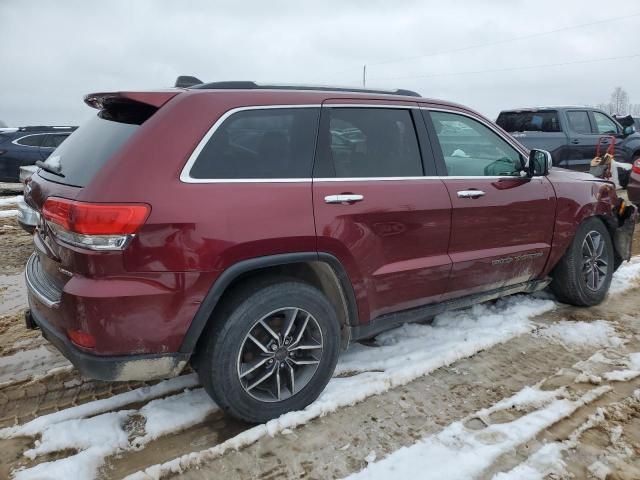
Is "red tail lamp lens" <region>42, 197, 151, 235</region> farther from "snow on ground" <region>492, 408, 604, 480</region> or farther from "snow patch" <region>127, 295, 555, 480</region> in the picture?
"snow on ground" <region>492, 408, 604, 480</region>

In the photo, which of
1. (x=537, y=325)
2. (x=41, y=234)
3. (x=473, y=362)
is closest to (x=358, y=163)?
(x=473, y=362)

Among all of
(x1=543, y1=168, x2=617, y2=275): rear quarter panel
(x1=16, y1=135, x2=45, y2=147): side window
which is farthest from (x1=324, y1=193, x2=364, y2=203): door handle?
(x1=16, y1=135, x2=45, y2=147): side window

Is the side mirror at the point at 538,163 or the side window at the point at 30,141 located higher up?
the side window at the point at 30,141

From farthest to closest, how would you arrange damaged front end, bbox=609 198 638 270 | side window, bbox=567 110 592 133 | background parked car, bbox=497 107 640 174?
side window, bbox=567 110 592 133 < background parked car, bbox=497 107 640 174 < damaged front end, bbox=609 198 638 270

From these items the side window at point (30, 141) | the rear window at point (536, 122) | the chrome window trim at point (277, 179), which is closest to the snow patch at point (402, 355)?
the chrome window trim at point (277, 179)

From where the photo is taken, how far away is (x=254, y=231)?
248 cm

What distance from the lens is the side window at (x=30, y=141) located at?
36.6 ft

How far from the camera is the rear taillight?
221 cm

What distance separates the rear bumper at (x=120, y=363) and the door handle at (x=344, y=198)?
1116 mm

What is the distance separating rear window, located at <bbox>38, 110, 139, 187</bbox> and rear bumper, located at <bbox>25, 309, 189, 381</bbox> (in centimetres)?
79

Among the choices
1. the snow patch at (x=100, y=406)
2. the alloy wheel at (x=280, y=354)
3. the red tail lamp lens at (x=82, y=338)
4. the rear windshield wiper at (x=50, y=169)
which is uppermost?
the rear windshield wiper at (x=50, y=169)

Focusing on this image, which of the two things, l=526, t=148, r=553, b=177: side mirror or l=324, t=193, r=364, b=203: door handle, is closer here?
l=324, t=193, r=364, b=203: door handle

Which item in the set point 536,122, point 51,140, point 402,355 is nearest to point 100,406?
point 402,355

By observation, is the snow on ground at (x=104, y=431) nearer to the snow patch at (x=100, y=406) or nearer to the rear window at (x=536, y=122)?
the snow patch at (x=100, y=406)
